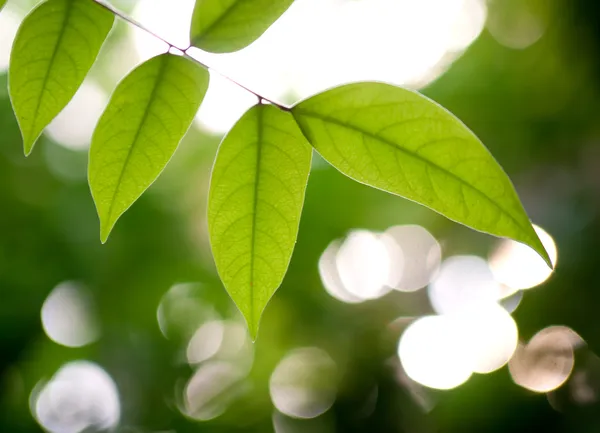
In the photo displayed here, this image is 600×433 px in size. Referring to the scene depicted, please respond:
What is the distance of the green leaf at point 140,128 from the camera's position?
44cm

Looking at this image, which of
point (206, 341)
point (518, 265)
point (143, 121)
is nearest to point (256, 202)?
point (143, 121)

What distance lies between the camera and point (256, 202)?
44 centimetres

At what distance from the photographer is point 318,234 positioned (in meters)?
2.17

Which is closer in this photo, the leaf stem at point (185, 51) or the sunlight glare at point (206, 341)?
the leaf stem at point (185, 51)

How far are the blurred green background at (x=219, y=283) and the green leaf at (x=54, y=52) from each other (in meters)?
1.71

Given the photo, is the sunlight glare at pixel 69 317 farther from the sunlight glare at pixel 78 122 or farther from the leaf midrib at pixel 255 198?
the leaf midrib at pixel 255 198

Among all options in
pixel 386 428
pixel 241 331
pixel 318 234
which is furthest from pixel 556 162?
pixel 241 331

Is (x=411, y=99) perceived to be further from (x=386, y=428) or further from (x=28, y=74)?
(x=386, y=428)

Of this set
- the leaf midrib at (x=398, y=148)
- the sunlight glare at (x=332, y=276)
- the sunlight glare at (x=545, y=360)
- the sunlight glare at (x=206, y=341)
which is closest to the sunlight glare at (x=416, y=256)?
the sunlight glare at (x=332, y=276)

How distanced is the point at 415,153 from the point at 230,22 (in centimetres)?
17

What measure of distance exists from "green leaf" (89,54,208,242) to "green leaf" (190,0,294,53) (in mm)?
27

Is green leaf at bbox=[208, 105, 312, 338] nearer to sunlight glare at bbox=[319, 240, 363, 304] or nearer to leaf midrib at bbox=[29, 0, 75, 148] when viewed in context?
leaf midrib at bbox=[29, 0, 75, 148]

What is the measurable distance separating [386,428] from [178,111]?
189cm

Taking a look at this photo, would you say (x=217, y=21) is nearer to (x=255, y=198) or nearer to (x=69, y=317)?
(x=255, y=198)
